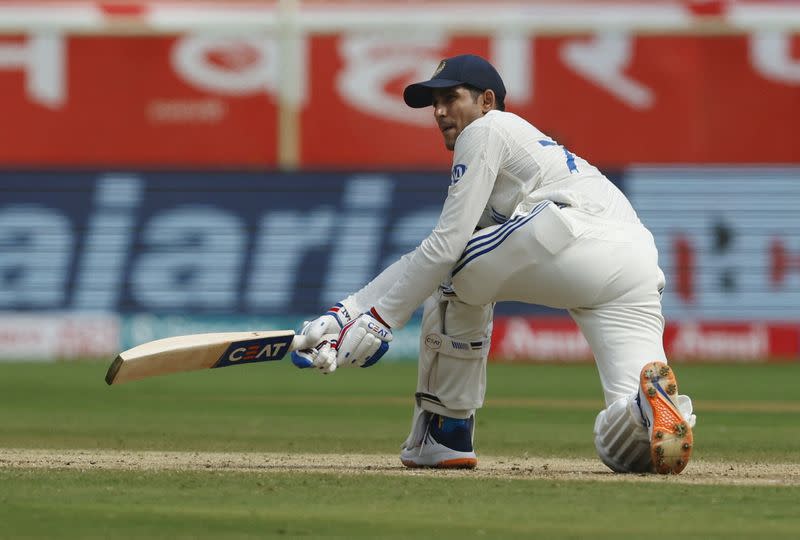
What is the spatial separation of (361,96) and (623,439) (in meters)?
19.4

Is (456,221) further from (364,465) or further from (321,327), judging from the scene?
(364,465)

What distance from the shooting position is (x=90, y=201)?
18.0 metres

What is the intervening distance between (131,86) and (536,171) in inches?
780

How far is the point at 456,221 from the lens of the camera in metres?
6.54

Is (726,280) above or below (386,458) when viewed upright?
below

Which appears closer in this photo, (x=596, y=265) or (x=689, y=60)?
(x=596, y=265)

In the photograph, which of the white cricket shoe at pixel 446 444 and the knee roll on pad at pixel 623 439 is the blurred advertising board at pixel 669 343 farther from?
the knee roll on pad at pixel 623 439

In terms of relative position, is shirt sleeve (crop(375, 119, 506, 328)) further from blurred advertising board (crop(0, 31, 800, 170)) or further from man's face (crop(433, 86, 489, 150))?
blurred advertising board (crop(0, 31, 800, 170))

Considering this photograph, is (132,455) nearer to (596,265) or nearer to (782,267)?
(596,265)

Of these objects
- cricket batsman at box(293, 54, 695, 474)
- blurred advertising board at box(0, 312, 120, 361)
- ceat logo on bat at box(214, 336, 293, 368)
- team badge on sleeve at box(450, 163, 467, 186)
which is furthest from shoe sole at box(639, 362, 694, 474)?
blurred advertising board at box(0, 312, 120, 361)

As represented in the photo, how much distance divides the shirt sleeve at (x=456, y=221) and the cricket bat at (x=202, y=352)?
0.46 meters

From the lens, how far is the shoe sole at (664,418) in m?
6.20

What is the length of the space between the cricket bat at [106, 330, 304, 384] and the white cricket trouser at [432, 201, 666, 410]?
76cm

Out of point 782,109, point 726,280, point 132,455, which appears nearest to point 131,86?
point 782,109
